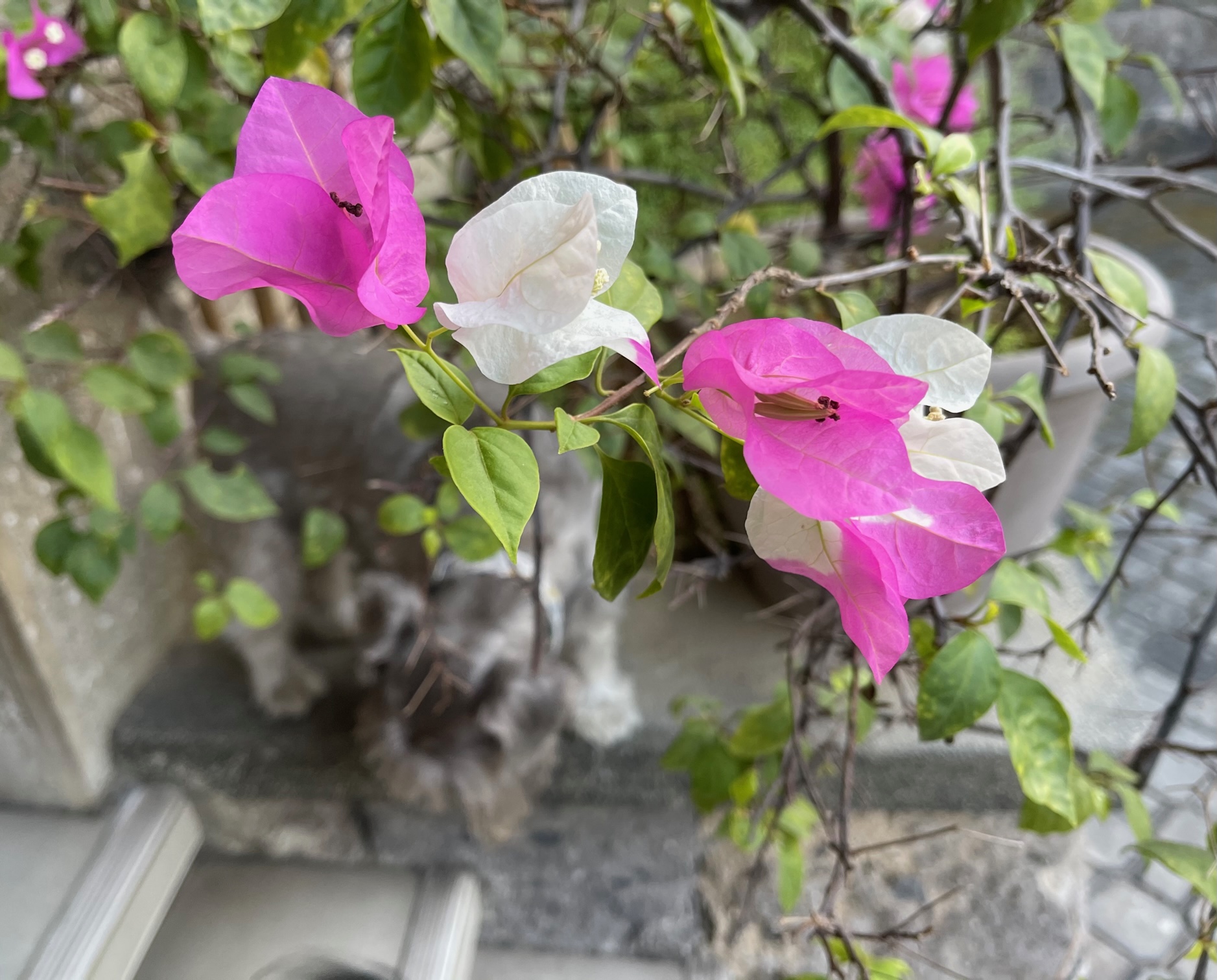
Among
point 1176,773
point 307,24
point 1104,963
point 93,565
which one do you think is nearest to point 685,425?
point 307,24

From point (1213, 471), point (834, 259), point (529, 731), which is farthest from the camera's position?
point (834, 259)

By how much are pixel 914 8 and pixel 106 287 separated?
0.76 m

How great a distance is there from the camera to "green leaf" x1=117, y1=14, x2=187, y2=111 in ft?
1.34

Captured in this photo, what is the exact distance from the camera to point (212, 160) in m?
0.48

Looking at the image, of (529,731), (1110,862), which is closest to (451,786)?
(529,731)

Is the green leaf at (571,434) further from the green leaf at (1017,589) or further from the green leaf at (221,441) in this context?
the green leaf at (221,441)

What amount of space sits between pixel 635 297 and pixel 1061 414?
20.1 inches

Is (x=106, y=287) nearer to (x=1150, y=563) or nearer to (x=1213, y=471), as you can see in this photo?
(x=1213, y=471)

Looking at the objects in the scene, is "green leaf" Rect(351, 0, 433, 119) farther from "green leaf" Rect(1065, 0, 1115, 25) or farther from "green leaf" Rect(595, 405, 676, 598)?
"green leaf" Rect(1065, 0, 1115, 25)

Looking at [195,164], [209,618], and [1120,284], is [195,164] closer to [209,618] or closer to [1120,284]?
[209,618]

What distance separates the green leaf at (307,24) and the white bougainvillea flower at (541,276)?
18cm

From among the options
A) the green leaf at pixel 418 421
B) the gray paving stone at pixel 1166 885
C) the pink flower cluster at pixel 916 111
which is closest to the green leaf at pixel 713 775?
the green leaf at pixel 418 421

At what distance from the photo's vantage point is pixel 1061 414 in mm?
625

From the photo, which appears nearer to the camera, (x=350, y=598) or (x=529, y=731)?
(x=529, y=731)
